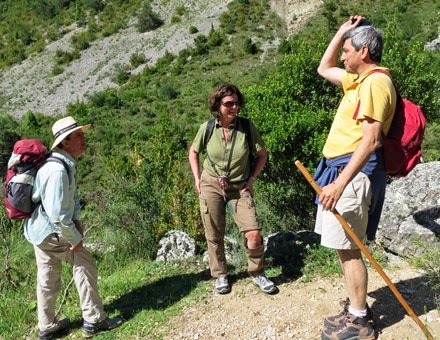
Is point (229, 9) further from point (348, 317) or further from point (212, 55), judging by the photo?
point (348, 317)

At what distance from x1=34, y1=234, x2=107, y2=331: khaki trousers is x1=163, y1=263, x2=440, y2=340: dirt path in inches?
24.2

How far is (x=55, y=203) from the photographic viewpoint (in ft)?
10.2

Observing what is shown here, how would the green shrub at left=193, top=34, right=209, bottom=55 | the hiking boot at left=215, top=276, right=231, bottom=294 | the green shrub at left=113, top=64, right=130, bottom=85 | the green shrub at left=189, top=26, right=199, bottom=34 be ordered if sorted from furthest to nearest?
the green shrub at left=189, top=26, right=199, bottom=34 → the green shrub at left=193, top=34, right=209, bottom=55 → the green shrub at left=113, top=64, right=130, bottom=85 → the hiking boot at left=215, top=276, right=231, bottom=294

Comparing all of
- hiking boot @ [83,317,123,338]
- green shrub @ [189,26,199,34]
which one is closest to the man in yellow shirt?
hiking boot @ [83,317,123,338]

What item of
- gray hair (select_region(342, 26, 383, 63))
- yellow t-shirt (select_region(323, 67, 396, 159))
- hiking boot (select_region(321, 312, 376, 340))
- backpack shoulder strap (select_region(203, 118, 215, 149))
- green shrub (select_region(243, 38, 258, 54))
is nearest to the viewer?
yellow t-shirt (select_region(323, 67, 396, 159))

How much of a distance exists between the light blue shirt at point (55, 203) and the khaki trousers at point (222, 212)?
1.00m

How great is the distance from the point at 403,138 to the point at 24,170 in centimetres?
246

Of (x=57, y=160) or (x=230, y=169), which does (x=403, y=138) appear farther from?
(x=57, y=160)

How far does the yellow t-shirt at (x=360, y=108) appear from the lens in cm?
249

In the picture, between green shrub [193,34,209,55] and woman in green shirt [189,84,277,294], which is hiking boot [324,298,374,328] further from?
green shrub [193,34,209,55]

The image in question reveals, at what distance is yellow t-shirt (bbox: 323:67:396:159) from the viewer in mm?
2494

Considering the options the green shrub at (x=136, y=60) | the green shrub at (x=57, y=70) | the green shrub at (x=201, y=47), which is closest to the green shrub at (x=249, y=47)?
the green shrub at (x=201, y=47)

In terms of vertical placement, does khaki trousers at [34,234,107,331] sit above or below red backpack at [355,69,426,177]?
below

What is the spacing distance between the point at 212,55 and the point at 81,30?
48.2 ft
